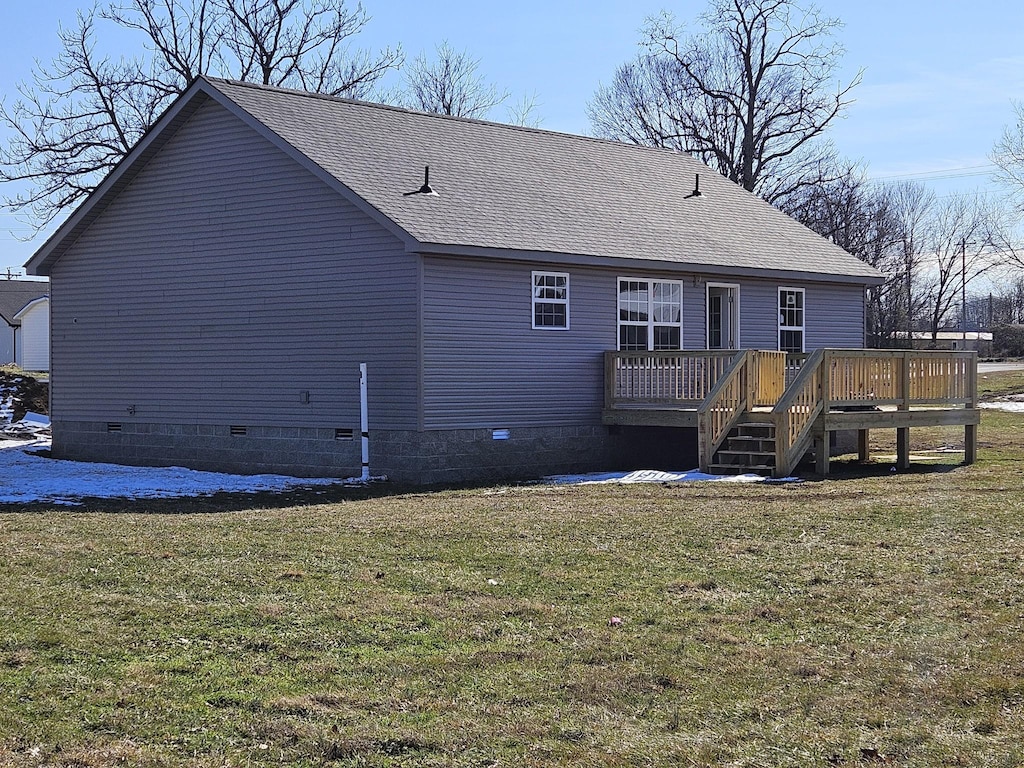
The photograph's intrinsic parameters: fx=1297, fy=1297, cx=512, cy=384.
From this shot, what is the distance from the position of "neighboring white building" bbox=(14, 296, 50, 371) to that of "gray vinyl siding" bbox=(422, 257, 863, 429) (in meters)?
53.2

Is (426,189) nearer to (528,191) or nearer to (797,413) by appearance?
(528,191)

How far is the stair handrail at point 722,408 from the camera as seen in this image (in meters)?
18.7

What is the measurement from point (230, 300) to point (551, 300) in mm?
5248

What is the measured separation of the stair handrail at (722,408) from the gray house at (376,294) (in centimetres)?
166

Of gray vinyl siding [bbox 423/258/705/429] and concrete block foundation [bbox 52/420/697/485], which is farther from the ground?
gray vinyl siding [bbox 423/258/705/429]

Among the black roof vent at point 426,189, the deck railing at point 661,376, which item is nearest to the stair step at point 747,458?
the deck railing at point 661,376

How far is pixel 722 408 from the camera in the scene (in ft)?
62.2

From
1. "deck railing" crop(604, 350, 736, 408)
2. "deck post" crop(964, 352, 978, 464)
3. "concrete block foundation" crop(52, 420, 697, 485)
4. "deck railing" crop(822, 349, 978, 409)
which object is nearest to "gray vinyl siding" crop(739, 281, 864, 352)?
"concrete block foundation" crop(52, 420, 697, 485)

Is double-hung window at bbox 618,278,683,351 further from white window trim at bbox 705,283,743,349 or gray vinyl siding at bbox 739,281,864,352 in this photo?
gray vinyl siding at bbox 739,281,864,352

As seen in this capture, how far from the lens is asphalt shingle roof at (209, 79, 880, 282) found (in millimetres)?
19562

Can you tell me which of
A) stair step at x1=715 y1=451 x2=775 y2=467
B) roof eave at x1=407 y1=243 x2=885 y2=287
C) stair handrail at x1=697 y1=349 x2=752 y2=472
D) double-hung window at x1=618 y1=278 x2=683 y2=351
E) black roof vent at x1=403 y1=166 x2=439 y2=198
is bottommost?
stair step at x1=715 y1=451 x2=775 y2=467

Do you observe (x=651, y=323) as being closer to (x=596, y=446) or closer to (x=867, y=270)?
(x=596, y=446)

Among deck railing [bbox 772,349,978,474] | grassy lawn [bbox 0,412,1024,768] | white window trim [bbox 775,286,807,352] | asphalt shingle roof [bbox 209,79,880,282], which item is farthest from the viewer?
white window trim [bbox 775,286,807,352]

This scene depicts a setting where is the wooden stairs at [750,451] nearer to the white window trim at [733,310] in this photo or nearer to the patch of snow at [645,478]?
the patch of snow at [645,478]
